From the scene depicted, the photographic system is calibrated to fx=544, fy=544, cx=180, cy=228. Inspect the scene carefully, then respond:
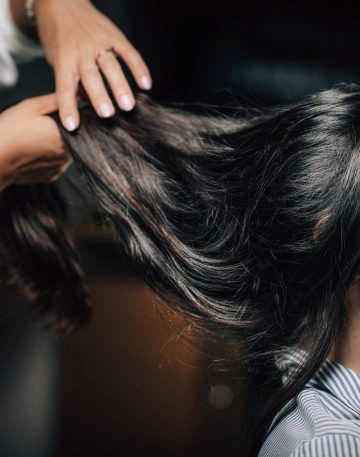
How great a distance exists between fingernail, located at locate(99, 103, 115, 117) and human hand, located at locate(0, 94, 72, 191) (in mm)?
86

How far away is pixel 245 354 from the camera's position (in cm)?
97

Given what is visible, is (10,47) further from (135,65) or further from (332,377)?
(332,377)

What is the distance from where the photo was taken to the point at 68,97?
854mm

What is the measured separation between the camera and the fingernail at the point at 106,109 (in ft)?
Answer: 2.76

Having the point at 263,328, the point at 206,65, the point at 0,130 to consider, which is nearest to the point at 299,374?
the point at 263,328

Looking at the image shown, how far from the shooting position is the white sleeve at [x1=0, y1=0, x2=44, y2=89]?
1053 mm

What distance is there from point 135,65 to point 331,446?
2.08 ft

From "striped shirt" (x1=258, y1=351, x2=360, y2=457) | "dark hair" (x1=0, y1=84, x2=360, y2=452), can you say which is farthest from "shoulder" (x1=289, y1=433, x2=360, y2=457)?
"dark hair" (x1=0, y1=84, x2=360, y2=452)

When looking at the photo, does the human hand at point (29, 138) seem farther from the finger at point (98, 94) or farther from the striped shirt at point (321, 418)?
the striped shirt at point (321, 418)

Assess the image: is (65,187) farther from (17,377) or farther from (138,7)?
(138,7)

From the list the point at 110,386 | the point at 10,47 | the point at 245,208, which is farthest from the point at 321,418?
the point at 110,386

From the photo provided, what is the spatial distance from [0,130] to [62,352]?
1044 millimetres

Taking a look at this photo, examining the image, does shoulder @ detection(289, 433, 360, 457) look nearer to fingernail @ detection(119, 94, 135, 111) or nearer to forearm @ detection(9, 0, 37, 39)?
fingernail @ detection(119, 94, 135, 111)

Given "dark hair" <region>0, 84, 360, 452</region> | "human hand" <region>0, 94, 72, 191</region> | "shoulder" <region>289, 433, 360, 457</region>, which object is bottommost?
"shoulder" <region>289, 433, 360, 457</region>
